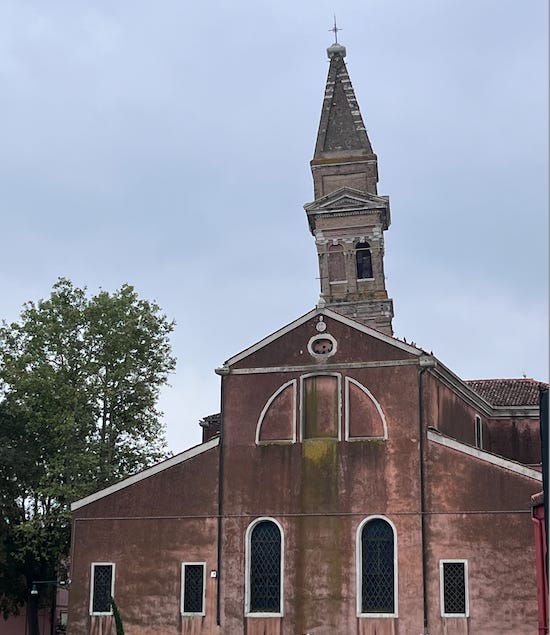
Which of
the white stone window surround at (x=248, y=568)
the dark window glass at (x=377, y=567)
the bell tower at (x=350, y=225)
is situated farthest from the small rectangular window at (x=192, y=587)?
the bell tower at (x=350, y=225)

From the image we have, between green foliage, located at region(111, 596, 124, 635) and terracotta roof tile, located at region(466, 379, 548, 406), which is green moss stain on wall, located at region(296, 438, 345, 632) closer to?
green foliage, located at region(111, 596, 124, 635)

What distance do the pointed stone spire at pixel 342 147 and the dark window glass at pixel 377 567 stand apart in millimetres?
21310

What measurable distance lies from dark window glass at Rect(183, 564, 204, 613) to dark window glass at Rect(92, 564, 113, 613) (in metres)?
2.12

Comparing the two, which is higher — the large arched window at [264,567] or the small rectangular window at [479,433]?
the small rectangular window at [479,433]

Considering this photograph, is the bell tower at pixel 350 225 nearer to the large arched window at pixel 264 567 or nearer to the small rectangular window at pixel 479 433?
the small rectangular window at pixel 479 433

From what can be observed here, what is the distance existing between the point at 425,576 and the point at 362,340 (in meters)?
6.39

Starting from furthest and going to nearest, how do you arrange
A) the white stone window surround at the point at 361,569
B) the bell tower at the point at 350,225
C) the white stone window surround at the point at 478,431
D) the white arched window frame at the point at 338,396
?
the bell tower at the point at 350,225 < the white stone window surround at the point at 478,431 < the white arched window frame at the point at 338,396 < the white stone window surround at the point at 361,569

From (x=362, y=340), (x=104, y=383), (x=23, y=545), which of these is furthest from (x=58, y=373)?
(x=362, y=340)

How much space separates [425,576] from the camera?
24.8 m

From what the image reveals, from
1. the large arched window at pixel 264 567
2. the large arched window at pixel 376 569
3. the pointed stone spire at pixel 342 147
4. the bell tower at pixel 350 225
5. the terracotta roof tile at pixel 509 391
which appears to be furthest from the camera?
the pointed stone spire at pixel 342 147

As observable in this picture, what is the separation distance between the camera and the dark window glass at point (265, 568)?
25.8 metres

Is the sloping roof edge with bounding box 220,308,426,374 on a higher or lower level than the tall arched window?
lower

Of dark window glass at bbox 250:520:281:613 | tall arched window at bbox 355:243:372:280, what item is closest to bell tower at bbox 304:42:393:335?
tall arched window at bbox 355:243:372:280

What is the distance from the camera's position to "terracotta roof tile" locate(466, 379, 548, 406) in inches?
1287
